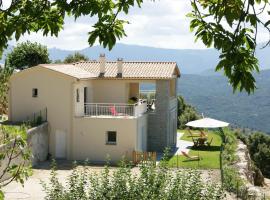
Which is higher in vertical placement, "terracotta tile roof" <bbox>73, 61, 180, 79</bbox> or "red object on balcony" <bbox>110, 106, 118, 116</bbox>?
"terracotta tile roof" <bbox>73, 61, 180, 79</bbox>

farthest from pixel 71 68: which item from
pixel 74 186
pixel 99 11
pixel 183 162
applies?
pixel 99 11

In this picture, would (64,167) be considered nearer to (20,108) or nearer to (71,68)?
(20,108)

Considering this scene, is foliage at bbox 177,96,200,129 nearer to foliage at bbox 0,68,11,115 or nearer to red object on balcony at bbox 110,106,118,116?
foliage at bbox 0,68,11,115

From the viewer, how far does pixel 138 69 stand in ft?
121

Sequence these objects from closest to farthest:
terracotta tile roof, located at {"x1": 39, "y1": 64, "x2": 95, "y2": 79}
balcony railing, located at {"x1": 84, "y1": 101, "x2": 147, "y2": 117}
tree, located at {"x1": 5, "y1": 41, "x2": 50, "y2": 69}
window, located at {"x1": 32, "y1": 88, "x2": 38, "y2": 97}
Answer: balcony railing, located at {"x1": 84, "y1": 101, "x2": 147, "y2": 117}, terracotta tile roof, located at {"x1": 39, "y1": 64, "x2": 95, "y2": 79}, window, located at {"x1": 32, "y1": 88, "x2": 38, "y2": 97}, tree, located at {"x1": 5, "y1": 41, "x2": 50, "y2": 69}

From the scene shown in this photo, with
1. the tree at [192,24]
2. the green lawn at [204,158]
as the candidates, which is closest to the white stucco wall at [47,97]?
the green lawn at [204,158]

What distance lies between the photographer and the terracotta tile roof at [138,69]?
35.4 meters

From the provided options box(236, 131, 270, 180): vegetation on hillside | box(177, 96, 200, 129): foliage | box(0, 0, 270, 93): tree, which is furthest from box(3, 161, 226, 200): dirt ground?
box(177, 96, 200, 129): foliage

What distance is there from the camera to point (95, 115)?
106 feet

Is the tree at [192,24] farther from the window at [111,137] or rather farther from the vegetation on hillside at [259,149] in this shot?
the vegetation on hillside at [259,149]

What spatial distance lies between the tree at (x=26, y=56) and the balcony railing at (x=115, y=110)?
20.5 meters

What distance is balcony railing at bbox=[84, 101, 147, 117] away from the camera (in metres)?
32.1

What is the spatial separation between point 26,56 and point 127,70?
63.3ft

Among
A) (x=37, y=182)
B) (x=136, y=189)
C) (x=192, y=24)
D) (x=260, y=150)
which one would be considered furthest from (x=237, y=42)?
(x=260, y=150)
